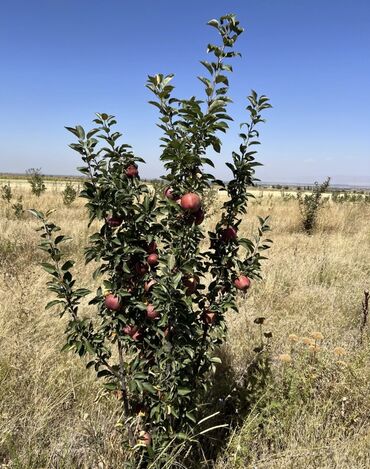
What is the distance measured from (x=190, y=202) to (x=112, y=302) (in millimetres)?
647

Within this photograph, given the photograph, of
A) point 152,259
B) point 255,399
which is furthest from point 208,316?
point 255,399

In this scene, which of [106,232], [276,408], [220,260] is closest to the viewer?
[106,232]

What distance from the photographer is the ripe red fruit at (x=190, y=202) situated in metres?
1.76

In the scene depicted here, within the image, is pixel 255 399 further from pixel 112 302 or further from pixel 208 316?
pixel 112 302

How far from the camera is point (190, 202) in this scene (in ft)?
5.77

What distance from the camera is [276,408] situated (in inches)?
115

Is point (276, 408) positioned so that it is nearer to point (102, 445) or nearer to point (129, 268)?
point (102, 445)

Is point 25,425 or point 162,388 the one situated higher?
point 162,388

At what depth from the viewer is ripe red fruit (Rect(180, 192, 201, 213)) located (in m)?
1.76

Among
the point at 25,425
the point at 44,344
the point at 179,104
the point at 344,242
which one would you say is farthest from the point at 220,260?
the point at 344,242

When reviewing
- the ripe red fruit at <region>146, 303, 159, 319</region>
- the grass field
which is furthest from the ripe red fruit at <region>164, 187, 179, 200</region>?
the grass field

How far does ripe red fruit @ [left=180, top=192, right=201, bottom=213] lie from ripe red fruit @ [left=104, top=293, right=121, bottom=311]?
23.1 inches

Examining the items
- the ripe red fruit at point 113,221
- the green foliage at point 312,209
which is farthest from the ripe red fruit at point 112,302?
the green foliage at point 312,209

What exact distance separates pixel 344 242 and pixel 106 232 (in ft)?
29.2
